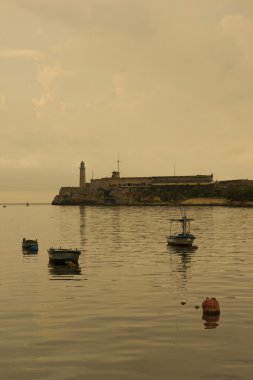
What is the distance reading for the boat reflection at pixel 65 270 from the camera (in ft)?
159

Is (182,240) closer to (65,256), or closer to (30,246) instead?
(30,246)

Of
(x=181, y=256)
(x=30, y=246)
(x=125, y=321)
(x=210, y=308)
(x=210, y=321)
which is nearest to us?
(x=210, y=321)

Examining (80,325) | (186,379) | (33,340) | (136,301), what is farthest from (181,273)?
(186,379)

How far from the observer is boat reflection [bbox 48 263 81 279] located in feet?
159

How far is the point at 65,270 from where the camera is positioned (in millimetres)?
51156

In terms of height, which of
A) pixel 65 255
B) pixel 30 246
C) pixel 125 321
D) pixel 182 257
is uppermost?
pixel 65 255

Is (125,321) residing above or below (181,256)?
below

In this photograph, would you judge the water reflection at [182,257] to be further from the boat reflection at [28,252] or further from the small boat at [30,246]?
the small boat at [30,246]

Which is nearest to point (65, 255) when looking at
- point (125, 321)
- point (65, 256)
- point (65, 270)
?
point (65, 256)

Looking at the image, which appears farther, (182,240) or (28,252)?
(182,240)

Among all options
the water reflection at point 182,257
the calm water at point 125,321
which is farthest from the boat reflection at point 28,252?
the water reflection at point 182,257

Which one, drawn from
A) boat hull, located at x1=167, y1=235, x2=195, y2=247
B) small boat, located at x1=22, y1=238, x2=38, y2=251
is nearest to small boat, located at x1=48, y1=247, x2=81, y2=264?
small boat, located at x1=22, y1=238, x2=38, y2=251

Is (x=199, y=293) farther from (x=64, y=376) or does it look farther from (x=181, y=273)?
(x=64, y=376)

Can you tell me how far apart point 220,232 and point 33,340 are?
8056 cm
